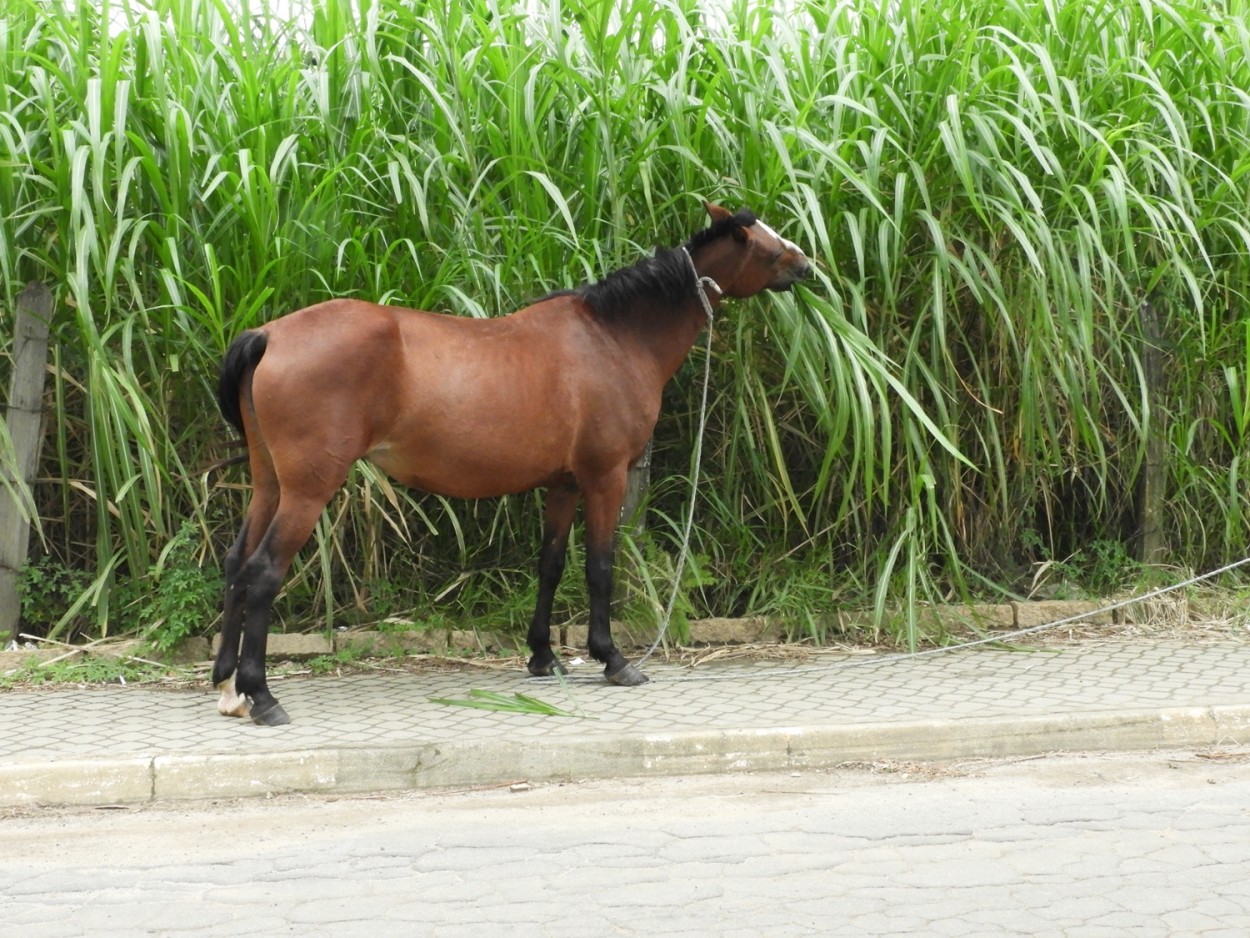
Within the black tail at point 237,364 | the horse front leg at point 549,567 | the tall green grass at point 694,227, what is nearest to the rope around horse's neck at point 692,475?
the tall green grass at point 694,227

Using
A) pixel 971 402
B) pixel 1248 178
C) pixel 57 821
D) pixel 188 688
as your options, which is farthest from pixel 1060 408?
pixel 57 821

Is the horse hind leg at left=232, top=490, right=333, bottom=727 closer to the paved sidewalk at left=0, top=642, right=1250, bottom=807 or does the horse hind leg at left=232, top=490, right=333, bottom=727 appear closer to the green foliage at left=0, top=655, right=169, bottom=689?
the paved sidewalk at left=0, top=642, right=1250, bottom=807

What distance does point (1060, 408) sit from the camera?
21.0ft

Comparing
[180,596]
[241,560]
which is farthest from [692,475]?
[180,596]

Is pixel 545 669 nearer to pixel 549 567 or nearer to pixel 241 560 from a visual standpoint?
pixel 549 567

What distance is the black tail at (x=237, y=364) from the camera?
472 centimetres

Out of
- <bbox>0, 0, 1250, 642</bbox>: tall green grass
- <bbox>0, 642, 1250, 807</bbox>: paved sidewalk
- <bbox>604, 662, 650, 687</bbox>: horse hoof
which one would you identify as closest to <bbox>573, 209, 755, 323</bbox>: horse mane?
<bbox>0, 0, 1250, 642</bbox>: tall green grass

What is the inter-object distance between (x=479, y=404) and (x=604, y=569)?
2.79 ft

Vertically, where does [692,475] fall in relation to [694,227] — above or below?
below

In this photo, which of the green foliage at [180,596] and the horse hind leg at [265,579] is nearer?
the horse hind leg at [265,579]

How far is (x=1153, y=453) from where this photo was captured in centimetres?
655

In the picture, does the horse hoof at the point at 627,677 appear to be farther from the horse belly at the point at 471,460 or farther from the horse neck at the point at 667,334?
the horse neck at the point at 667,334

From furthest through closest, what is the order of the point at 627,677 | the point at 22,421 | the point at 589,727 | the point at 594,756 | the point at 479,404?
the point at 22,421, the point at 627,677, the point at 479,404, the point at 589,727, the point at 594,756

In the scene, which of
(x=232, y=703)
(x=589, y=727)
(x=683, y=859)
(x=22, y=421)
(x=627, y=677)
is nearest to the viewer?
(x=683, y=859)
